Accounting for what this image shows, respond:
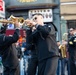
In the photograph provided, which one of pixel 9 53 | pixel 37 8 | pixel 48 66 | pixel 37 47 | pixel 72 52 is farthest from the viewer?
pixel 37 8

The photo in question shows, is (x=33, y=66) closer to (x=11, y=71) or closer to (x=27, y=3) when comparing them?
(x=11, y=71)

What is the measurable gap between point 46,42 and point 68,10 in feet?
43.1

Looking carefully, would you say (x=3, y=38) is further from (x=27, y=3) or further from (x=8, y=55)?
(x=27, y=3)

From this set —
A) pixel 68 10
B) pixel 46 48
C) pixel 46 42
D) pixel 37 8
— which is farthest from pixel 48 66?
pixel 37 8

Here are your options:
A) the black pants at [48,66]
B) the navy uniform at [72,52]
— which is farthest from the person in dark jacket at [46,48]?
the navy uniform at [72,52]

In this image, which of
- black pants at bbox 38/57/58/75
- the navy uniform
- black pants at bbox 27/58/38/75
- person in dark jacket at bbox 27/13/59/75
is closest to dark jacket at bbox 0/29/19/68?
black pants at bbox 27/58/38/75

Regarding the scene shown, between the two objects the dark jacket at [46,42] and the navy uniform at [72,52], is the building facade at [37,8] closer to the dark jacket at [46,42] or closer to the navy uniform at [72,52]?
the navy uniform at [72,52]

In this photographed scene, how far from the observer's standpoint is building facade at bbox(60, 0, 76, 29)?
747 inches

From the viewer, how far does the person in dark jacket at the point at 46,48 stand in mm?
6020

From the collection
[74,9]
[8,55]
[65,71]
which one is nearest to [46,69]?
[8,55]

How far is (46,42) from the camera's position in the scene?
6.05 metres

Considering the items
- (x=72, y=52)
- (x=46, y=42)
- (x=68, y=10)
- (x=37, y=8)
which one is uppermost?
(x=37, y=8)

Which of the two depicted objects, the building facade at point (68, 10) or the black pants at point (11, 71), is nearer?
the black pants at point (11, 71)

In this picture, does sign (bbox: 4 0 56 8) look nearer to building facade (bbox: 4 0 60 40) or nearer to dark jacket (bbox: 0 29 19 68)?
building facade (bbox: 4 0 60 40)
